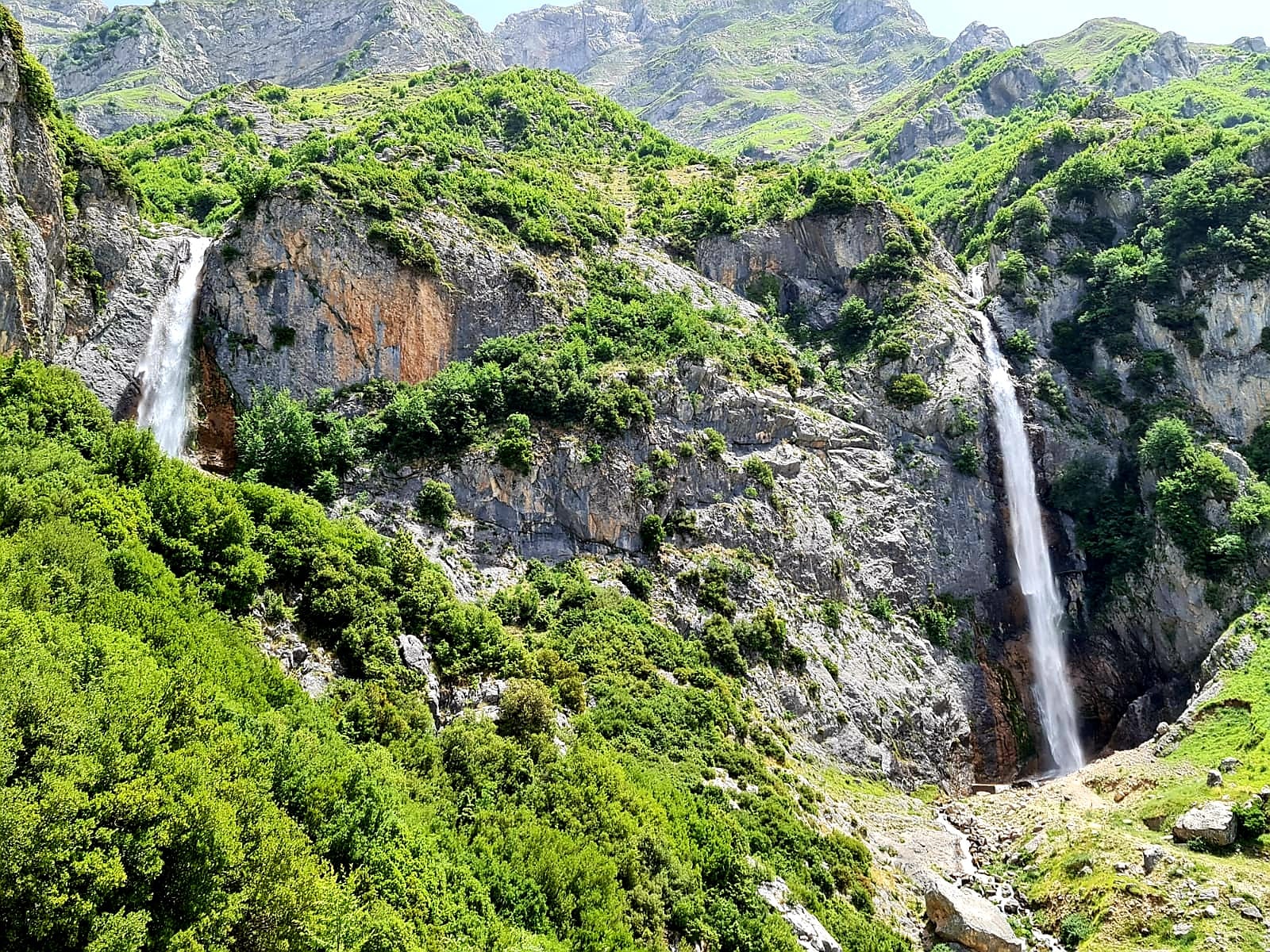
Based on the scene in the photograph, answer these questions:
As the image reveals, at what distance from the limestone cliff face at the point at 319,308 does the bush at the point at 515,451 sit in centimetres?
719

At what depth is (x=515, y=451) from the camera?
35719 mm

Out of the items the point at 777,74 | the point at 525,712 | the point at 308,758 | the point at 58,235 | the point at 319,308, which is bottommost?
the point at 525,712

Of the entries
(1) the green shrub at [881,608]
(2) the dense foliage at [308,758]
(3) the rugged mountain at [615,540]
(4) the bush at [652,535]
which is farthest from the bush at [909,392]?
(2) the dense foliage at [308,758]

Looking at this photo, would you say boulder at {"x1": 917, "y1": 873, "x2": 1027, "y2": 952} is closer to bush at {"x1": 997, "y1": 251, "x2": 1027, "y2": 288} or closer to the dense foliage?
the dense foliage

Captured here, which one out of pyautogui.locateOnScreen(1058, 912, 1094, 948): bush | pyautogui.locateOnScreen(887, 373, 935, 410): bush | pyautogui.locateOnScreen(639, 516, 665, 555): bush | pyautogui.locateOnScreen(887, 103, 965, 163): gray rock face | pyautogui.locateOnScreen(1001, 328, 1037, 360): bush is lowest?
pyautogui.locateOnScreen(1058, 912, 1094, 948): bush

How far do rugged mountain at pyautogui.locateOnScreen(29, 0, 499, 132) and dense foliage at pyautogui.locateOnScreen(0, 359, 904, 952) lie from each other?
103 meters

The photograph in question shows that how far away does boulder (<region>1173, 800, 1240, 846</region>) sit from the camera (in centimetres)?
2480

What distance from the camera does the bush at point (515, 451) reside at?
35.7 metres

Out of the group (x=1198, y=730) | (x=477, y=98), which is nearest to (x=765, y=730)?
(x=1198, y=730)

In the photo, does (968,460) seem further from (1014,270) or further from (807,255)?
(807,255)

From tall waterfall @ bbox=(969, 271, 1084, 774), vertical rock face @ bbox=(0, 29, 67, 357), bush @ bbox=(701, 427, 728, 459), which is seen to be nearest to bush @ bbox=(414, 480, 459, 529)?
bush @ bbox=(701, 427, 728, 459)

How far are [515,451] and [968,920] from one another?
84.6 feet

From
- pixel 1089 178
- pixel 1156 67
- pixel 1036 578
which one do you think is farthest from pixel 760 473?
pixel 1156 67

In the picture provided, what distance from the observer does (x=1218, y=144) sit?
56.7m
